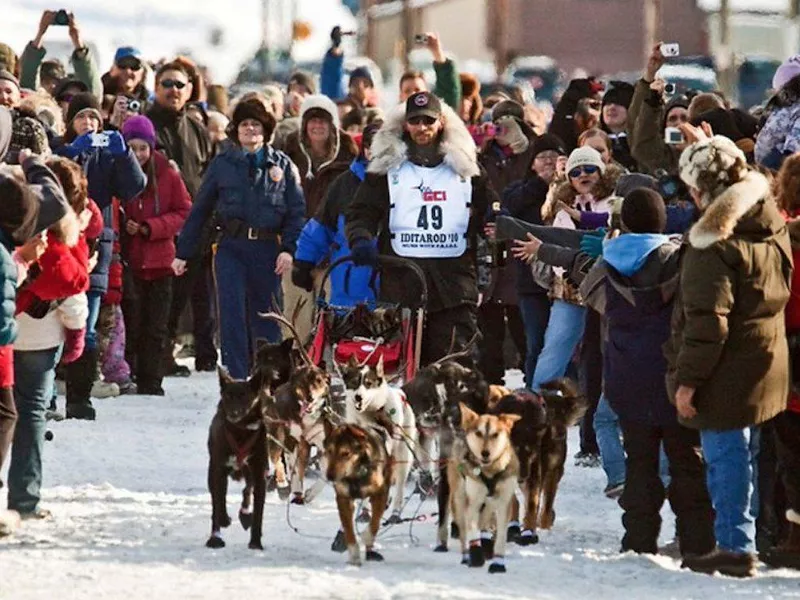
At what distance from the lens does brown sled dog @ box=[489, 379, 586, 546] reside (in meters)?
10.3

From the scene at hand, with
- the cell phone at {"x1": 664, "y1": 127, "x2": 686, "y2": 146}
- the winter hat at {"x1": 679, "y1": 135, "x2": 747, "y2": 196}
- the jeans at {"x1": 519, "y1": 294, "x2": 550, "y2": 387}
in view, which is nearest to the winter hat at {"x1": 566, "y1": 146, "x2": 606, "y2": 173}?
the cell phone at {"x1": 664, "y1": 127, "x2": 686, "y2": 146}

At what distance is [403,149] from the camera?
11.9m

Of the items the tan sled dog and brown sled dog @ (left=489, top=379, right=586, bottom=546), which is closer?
the tan sled dog

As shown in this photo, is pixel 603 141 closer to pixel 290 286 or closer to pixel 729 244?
pixel 290 286

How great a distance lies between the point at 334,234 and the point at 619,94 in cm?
306

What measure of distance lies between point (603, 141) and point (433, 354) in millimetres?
2498

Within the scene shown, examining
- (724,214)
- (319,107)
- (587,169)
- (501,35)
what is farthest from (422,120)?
(501,35)

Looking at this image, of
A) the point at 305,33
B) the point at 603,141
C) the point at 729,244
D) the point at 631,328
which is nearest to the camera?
the point at 729,244

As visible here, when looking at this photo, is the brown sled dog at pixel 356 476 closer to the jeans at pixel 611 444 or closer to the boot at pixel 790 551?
the boot at pixel 790 551

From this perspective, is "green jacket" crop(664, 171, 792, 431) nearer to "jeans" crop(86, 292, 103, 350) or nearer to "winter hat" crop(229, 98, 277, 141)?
"winter hat" crop(229, 98, 277, 141)

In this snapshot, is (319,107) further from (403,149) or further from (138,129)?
(403,149)

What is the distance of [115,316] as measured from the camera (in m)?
16.1

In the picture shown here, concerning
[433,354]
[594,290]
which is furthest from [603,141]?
[594,290]

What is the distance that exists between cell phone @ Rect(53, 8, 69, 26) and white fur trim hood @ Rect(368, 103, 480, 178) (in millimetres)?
6447
